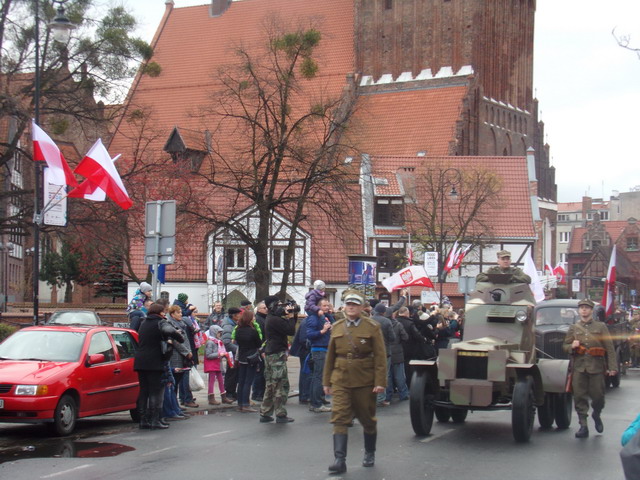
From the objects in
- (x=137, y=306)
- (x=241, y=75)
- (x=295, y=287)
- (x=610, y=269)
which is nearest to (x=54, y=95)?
(x=241, y=75)

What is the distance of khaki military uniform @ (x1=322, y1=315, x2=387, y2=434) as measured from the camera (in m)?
10.4

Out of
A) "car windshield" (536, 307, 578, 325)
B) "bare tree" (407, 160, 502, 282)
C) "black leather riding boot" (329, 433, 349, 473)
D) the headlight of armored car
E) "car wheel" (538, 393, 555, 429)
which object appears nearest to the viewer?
"black leather riding boot" (329, 433, 349, 473)

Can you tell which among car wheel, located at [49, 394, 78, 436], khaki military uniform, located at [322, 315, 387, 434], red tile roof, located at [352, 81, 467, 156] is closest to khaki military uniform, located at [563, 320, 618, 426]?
khaki military uniform, located at [322, 315, 387, 434]

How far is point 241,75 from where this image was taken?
3050cm

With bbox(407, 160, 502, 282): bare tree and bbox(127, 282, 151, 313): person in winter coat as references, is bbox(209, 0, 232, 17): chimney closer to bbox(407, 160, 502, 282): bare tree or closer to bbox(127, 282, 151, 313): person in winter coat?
bbox(407, 160, 502, 282): bare tree

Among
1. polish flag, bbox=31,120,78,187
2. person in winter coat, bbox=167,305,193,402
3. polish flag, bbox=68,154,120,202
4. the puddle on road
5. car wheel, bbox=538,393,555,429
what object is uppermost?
polish flag, bbox=31,120,78,187

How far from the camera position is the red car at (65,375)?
1248cm

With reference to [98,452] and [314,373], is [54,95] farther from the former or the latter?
[98,452]

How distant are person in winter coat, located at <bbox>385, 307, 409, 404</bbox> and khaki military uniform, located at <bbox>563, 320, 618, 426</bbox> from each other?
4647 millimetres

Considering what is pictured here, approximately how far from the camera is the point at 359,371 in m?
10.5

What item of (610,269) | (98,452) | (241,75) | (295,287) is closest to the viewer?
(98,452)

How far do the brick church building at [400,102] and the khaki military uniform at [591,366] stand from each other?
3523cm

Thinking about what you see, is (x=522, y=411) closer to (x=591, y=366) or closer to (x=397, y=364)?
(x=591, y=366)

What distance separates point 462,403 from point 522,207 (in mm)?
44664
